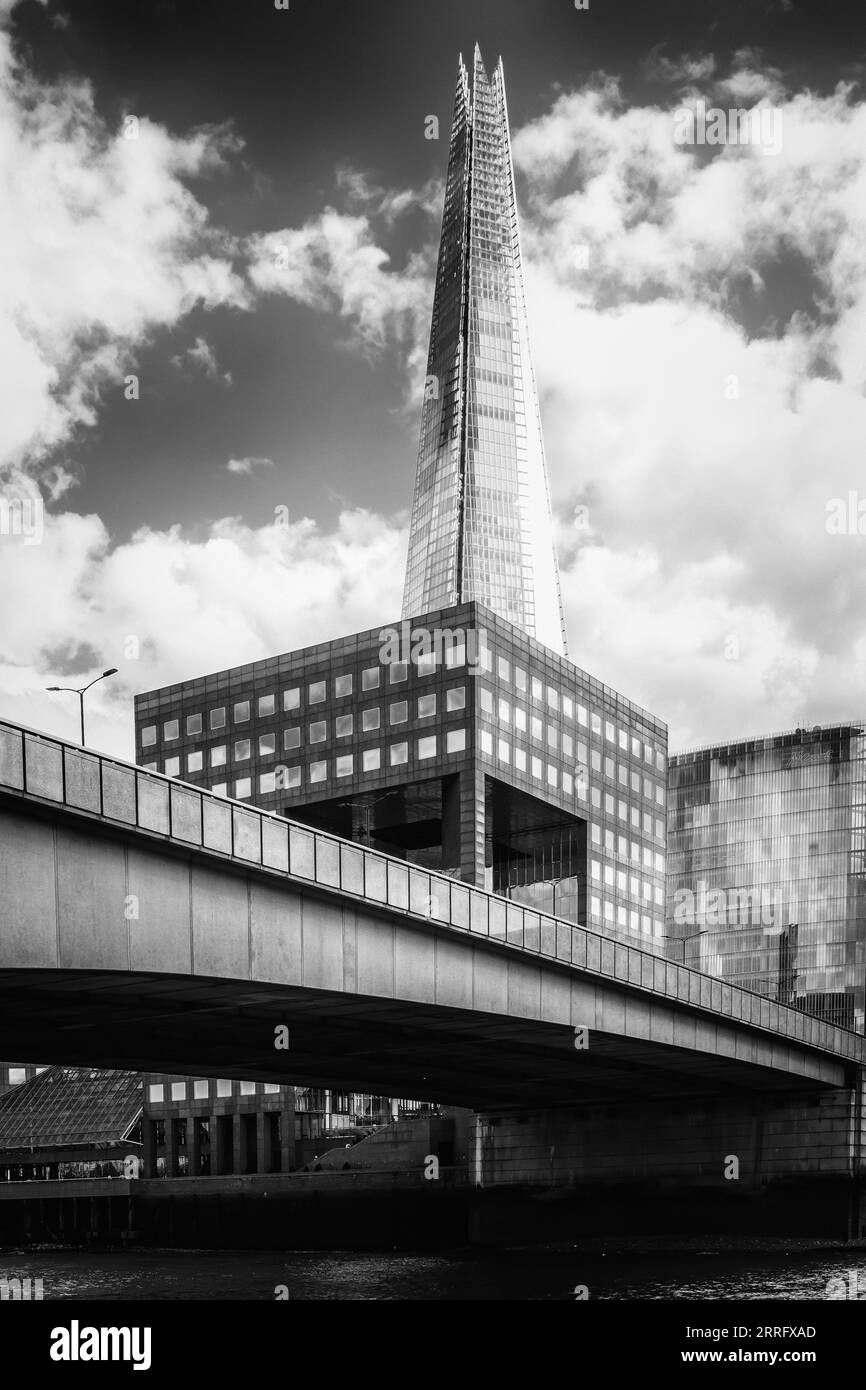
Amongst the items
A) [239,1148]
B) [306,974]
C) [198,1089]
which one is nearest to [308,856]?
[306,974]

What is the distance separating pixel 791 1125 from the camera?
67.3m

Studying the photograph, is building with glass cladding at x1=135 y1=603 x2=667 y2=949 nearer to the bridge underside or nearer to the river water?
the bridge underside

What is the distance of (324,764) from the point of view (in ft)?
366

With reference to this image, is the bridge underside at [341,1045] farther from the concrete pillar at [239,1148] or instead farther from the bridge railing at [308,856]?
the concrete pillar at [239,1148]

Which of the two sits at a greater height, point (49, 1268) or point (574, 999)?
point (574, 999)

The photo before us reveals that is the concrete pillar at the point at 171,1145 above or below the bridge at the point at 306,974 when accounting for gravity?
below

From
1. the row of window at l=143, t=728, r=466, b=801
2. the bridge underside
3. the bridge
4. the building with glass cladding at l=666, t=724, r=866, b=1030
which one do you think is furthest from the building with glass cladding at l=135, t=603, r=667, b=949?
the bridge

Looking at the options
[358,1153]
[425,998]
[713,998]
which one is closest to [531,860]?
[358,1153]

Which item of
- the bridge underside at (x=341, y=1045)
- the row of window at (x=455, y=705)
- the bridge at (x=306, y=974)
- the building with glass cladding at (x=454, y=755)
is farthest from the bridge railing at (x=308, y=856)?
the row of window at (x=455, y=705)

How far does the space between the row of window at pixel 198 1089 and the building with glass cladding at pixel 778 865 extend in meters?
47.2

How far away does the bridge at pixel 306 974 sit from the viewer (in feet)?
95.1

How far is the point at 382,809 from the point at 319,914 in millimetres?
74657
